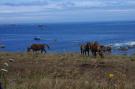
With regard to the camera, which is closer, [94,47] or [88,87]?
[88,87]

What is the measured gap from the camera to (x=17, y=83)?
10.5 metres

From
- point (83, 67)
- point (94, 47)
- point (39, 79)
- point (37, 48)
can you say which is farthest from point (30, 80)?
point (37, 48)

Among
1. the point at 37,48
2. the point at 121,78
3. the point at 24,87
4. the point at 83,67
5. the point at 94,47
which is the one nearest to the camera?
the point at 121,78

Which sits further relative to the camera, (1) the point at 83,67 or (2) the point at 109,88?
(1) the point at 83,67

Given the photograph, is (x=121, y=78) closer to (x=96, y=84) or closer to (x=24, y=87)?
(x=96, y=84)

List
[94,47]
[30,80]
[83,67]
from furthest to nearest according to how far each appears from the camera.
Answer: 1. [94,47]
2. [83,67]
3. [30,80]

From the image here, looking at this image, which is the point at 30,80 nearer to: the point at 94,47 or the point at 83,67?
the point at 83,67

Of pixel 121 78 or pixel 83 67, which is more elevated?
pixel 121 78

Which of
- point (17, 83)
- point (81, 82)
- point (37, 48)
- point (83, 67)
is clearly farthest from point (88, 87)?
point (37, 48)

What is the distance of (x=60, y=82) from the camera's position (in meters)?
9.97

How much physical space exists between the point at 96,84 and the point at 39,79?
4.08ft

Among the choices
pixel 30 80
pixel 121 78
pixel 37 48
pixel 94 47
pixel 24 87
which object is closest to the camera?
pixel 121 78

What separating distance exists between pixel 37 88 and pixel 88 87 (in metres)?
1.09

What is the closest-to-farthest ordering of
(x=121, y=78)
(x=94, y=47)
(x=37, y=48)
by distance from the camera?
(x=121, y=78) → (x=94, y=47) → (x=37, y=48)
